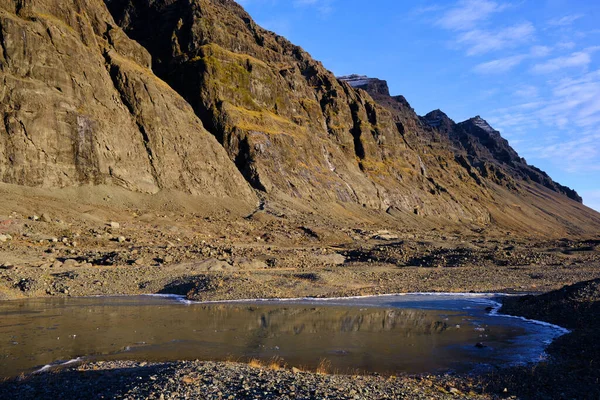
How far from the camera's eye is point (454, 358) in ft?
57.4

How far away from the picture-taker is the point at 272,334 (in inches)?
836

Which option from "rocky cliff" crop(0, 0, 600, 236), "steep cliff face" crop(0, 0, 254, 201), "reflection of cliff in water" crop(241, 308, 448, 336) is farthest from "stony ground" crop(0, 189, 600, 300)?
"rocky cliff" crop(0, 0, 600, 236)

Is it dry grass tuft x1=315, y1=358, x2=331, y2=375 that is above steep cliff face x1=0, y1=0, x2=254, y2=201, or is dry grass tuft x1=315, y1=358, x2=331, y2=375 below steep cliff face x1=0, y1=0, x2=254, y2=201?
below

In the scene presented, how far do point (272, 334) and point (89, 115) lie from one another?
59874 mm

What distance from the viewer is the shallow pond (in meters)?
17.0

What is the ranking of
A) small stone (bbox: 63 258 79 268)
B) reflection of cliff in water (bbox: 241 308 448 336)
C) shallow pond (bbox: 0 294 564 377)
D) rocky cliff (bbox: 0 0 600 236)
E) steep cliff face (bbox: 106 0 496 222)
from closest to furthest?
1. shallow pond (bbox: 0 294 564 377)
2. reflection of cliff in water (bbox: 241 308 448 336)
3. small stone (bbox: 63 258 79 268)
4. rocky cliff (bbox: 0 0 600 236)
5. steep cliff face (bbox: 106 0 496 222)

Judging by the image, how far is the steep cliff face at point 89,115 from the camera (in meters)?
62.0

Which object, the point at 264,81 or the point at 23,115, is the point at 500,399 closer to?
the point at 23,115

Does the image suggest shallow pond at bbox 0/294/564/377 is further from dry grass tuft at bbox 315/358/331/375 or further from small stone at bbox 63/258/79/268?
small stone at bbox 63/258/79/268

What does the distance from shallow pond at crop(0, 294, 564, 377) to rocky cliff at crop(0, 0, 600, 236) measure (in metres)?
43.0

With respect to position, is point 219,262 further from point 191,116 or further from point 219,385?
point 191,116

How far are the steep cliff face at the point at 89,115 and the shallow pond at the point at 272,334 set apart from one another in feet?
134

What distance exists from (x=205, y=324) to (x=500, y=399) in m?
14.7

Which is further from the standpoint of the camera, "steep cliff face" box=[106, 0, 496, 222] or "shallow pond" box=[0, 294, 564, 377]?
"steep cliff face" box=[106, 0, 496, 222]
